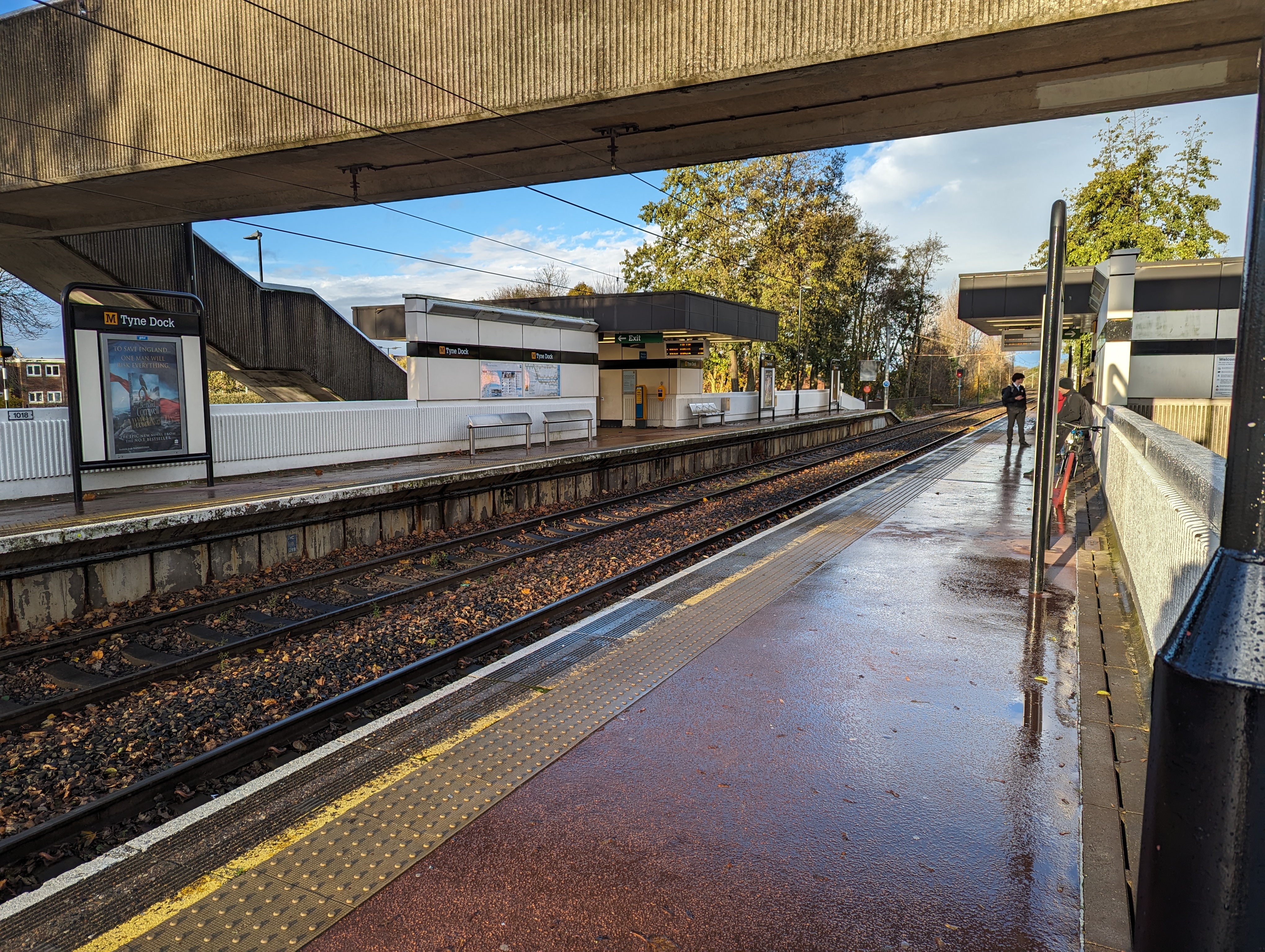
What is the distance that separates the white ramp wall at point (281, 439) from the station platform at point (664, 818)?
797 cm

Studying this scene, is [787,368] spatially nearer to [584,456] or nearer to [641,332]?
[641,332]

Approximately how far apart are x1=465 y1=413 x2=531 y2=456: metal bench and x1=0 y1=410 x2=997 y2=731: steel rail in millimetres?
4516

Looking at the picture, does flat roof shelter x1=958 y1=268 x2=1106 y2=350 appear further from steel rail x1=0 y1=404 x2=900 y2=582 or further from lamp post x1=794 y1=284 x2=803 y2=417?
lamp post x1=794 y1=284 x2=803 y2=417

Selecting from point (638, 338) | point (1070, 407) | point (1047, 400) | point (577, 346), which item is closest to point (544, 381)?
point (577, 346)

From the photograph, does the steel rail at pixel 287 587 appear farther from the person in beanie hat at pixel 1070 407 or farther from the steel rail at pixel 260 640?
the person in beanie hat at pixel 1070 407

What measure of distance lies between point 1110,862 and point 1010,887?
457 millimetres

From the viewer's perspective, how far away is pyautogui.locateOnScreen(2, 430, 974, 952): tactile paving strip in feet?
9.02

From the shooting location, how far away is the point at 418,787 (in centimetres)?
366

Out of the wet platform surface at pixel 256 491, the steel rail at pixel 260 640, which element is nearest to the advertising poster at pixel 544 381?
the wet platform surface at pixel 256 491

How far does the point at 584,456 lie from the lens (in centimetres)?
1538

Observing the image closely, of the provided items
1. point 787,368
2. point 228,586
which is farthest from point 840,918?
point 787,368

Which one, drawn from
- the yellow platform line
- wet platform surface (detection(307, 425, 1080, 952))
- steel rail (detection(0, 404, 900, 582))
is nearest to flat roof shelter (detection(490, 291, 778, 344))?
steel rail (detection(0, 404, 900, 582))

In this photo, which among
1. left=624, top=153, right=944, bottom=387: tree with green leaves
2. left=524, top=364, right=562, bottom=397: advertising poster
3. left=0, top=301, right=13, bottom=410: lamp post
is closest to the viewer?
left=524, top=364, right=562, bottom=397: advertising poster

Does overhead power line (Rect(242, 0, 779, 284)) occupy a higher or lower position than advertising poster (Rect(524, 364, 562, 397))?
higher
